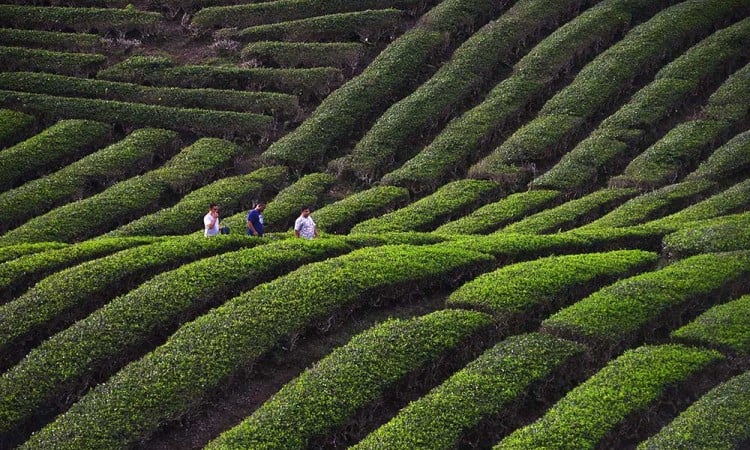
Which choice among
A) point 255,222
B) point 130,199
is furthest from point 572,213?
point 130,199

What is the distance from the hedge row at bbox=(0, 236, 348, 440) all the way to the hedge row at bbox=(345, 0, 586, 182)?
11.3 m

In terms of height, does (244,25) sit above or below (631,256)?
above

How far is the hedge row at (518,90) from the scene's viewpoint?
32.7m

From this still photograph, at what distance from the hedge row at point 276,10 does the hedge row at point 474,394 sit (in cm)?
2807

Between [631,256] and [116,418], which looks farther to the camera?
[631,256]

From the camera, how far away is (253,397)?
59.3ft

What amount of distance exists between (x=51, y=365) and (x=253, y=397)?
4247mm

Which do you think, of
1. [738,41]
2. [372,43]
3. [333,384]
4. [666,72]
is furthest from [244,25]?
[333,384]

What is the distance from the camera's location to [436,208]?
29.0m

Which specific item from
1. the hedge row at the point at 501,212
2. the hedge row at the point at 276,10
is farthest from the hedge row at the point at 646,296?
the hedge row at the point at 276,10

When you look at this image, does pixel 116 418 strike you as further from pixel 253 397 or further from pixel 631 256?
pixel 631 256

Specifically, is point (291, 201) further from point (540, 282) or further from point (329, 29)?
point (329, 29)

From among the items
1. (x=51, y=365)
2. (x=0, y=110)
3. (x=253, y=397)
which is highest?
(x=0, y=110)

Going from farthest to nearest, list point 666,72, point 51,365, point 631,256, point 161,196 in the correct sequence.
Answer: point 666,72, point 161,196, point 631,256, point 51,365
